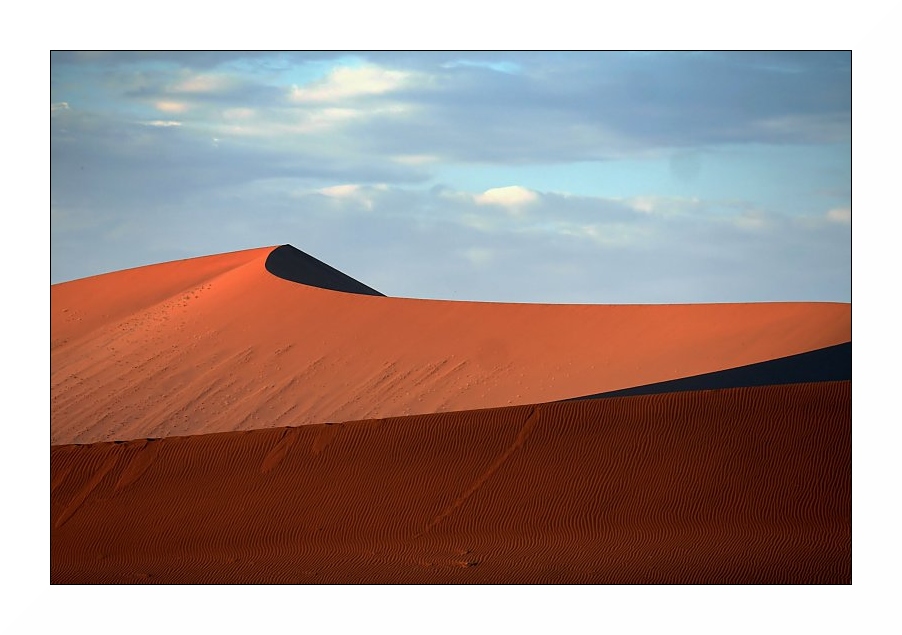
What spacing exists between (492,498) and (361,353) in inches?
501

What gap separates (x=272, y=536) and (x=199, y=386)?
12214mm

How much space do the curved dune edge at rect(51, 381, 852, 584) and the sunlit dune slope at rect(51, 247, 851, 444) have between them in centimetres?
809

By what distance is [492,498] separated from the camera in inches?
453

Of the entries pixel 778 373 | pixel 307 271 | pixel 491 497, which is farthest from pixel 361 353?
pixel 491 497

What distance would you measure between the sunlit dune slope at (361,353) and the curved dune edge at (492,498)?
809 centimetres

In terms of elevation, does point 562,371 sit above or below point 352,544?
above

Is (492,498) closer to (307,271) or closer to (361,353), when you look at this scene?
(361,353)

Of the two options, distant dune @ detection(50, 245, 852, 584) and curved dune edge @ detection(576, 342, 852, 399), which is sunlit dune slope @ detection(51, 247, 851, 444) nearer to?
curved dune edge @ detection(576, 342, 852, 399)

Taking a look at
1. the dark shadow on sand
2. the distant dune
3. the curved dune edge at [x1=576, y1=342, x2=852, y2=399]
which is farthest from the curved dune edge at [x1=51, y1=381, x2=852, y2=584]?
the dark shadow on sand

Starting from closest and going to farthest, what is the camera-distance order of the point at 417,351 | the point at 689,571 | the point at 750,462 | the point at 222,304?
1. the point at 689,571
2. the point at 750,462
3. the point at 417,351
4. the point at 222,304

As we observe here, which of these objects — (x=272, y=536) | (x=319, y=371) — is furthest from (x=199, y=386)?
(x=272, y=536)

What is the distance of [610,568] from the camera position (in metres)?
10.1

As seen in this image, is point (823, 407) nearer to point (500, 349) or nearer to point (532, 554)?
point (532, 554)

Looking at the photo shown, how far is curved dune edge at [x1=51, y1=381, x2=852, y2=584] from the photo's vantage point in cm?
1038
